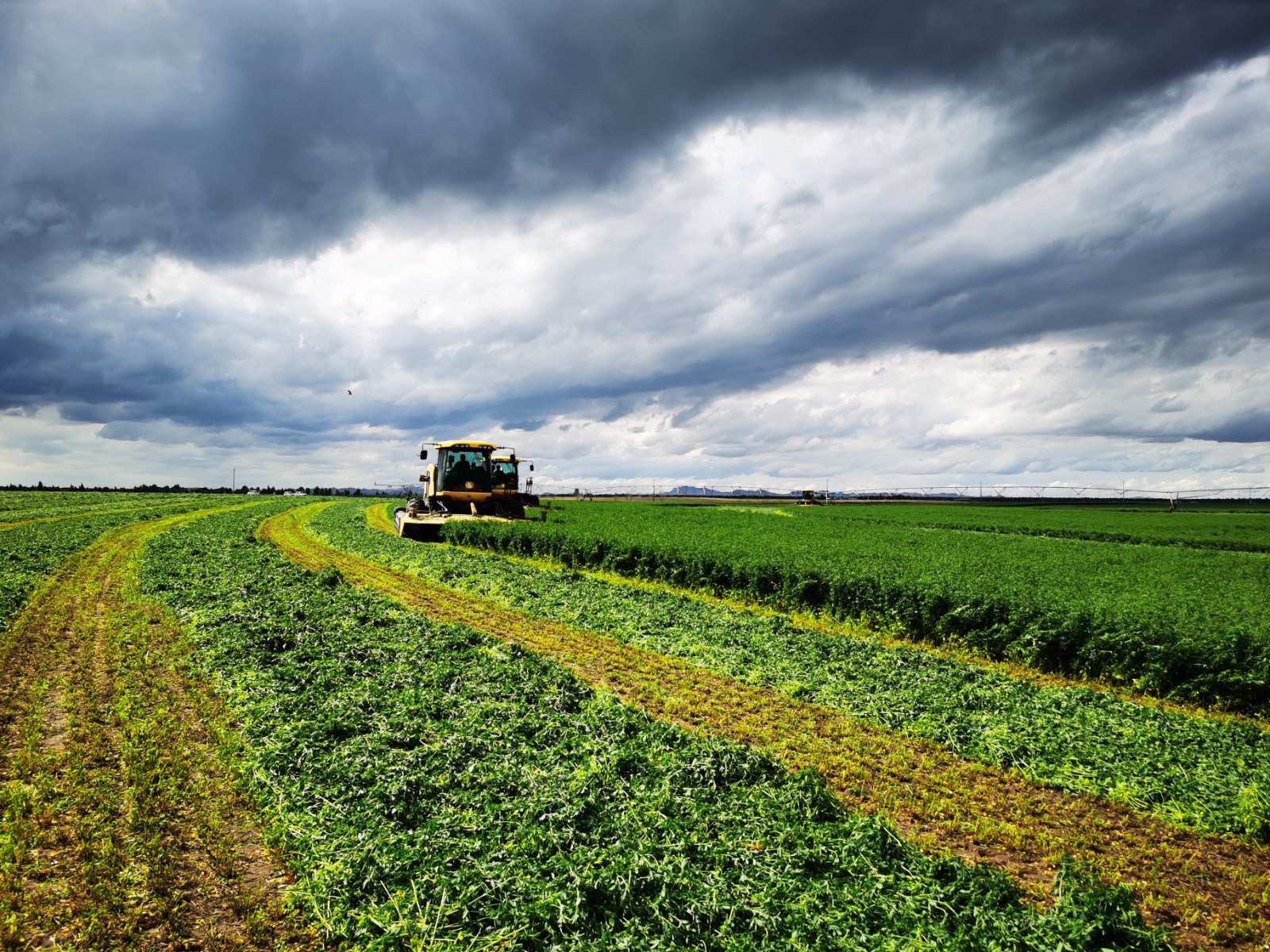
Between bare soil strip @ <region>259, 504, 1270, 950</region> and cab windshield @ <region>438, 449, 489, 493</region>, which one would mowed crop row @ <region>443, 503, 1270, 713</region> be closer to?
cab windshield @ <region>438, 449, 489, 493</region>

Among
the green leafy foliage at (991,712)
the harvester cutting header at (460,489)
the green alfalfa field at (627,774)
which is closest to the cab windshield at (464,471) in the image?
the harvester cutting header at (460,489)

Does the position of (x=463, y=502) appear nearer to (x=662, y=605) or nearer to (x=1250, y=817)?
(x=662, y=605)

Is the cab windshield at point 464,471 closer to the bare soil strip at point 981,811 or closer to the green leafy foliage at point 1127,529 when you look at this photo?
the bare soil strip at point 981,811

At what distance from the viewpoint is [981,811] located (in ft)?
20.0

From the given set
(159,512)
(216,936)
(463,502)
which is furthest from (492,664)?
(159,512)

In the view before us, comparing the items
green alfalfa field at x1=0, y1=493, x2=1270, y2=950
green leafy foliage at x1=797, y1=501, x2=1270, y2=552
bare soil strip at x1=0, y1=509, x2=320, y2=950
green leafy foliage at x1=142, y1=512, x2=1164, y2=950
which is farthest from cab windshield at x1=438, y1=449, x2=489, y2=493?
green leafy foliage at x1=797, y1=501, x2=1270, y2=552

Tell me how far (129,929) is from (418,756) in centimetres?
238

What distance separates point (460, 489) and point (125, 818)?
75.0ft

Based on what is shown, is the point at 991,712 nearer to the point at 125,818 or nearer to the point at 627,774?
the point at 627,774

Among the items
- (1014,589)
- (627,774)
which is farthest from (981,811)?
(1014,589)

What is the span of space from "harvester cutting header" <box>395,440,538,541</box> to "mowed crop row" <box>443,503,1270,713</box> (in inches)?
76.1

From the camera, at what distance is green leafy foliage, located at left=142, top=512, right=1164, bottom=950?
3934 mm

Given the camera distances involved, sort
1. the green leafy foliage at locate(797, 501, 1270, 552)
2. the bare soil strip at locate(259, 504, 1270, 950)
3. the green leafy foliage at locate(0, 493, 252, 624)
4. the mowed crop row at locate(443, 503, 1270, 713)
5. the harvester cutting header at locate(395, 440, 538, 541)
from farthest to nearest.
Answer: the green leafy foliage at locate(797, 501, 1270, 552), the harvester cutting header at locate(395, 440, 538, 541), the green leafy foliage at locate(0, 493, 252, 624), the mowed crop row at locate(443, 503, 1270, 713), the bare soil strip at locate(259, 504, 1270, 950)

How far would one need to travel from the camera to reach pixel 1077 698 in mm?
8992
